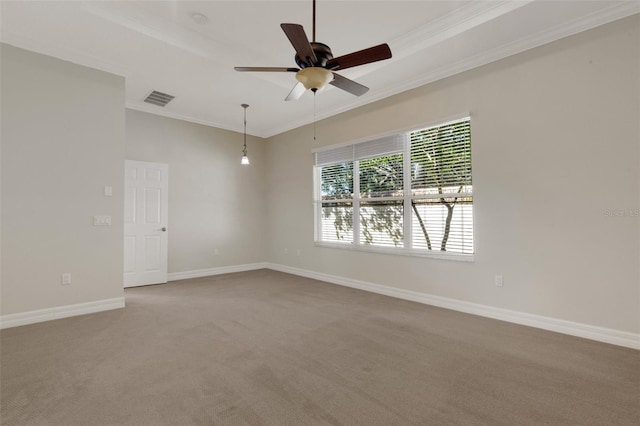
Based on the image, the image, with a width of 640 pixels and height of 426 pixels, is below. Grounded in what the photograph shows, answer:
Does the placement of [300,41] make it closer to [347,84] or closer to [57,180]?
[347,84]

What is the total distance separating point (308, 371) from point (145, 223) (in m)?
4.23

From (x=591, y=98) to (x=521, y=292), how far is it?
202cm

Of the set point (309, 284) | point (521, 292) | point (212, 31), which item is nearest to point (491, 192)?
point (521, 292)

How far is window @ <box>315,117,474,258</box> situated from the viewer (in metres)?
3.84

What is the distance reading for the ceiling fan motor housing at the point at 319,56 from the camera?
2.26 meters

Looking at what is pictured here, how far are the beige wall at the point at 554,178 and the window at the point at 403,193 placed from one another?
0.62ft

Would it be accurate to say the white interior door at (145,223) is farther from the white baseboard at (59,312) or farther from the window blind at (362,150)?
the window blind at (362,150)

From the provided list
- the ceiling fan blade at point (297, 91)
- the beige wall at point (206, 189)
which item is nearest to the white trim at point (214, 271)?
the beige wall at point (206, 189)

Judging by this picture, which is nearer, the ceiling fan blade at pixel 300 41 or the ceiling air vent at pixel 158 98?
the ceiling fan blade at pixel 300 41

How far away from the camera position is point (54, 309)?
346 cm

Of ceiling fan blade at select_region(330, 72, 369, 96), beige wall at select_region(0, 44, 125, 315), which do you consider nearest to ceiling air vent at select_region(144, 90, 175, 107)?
beige wall at select_region(0, 44, 125, 315)

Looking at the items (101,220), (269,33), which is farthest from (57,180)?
(269,33)

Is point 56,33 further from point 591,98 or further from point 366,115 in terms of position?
point 591,98

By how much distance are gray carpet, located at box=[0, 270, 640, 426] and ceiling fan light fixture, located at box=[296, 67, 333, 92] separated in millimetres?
2199
